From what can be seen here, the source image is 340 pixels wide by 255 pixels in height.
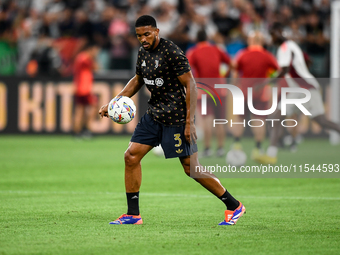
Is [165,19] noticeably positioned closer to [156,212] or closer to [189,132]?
[156,212]

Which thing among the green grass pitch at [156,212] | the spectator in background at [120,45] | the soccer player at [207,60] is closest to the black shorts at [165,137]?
the green grass pitch at [156,212]

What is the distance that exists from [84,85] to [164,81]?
12351mm

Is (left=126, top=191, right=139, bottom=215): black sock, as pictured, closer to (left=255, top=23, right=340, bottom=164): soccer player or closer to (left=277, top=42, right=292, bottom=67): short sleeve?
(left=255, top=23, right=340, bottom=164): soccer player

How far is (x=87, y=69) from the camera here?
1872cm

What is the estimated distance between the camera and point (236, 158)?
40.2 ft

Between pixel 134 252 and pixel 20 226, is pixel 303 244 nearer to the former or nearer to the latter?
pixel 134 252

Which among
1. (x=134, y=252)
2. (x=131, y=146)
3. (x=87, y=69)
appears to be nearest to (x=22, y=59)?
(x=87, y=69)

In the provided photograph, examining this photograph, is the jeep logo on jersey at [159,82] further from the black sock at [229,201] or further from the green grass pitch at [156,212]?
the green grass pitch at [156,212]

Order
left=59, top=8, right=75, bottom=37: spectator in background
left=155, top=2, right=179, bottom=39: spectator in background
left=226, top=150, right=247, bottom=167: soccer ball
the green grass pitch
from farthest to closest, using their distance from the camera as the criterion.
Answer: left=59, top=8, right=75, bottom=37: spectator in background → left=155, top=2, right=179, bottom=39: spectator in background → left=226, top=150, right=247, bottom=167: soccer ball → the green grass pitch

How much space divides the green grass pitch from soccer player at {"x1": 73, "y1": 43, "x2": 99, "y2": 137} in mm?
5177

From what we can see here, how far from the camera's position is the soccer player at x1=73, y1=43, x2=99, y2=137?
1867 cm

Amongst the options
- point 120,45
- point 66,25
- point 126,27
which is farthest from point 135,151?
point 66,25

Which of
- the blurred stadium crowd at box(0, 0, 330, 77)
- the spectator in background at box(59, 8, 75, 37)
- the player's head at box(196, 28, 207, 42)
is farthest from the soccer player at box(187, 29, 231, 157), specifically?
the spectator in background at box(59, 8, 75, 37)

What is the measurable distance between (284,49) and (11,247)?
27.7 ft
